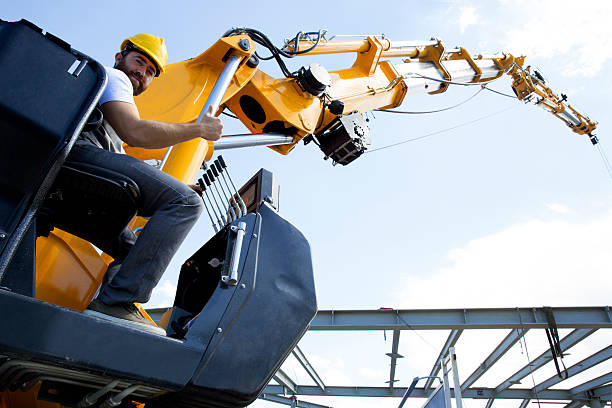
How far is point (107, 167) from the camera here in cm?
209

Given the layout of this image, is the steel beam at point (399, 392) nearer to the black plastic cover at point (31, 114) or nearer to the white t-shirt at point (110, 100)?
the white t-shirt at point (110, 100)

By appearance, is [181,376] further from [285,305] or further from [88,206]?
[88,206]

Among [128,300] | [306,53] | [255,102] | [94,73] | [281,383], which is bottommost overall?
[128,300]

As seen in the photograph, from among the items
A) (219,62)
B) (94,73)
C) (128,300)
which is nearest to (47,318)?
(128,300)

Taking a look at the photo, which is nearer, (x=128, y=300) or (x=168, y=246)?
(x=128, y=300)

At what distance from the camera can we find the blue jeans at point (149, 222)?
6.83ft

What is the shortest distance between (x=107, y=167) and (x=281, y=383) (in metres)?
11.7

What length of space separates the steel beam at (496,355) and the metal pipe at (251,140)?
8.16 meters

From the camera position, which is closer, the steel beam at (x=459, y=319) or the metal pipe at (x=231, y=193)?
the metal pipe at (x=231, y=193)

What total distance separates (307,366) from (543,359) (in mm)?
5807

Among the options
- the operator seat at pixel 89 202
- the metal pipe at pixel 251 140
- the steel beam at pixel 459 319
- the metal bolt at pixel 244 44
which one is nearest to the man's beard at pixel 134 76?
the operator seat at pixel 89 202

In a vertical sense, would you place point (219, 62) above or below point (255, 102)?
below

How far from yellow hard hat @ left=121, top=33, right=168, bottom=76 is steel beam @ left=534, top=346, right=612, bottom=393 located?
1182 cm

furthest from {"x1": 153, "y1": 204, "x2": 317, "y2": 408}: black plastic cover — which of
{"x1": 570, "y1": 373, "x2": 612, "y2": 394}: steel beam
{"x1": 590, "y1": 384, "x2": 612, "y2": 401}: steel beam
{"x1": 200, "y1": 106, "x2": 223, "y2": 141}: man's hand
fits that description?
{"x1": 590, "y1": 384, "x2": 612, "y2": 401}: steel beam
